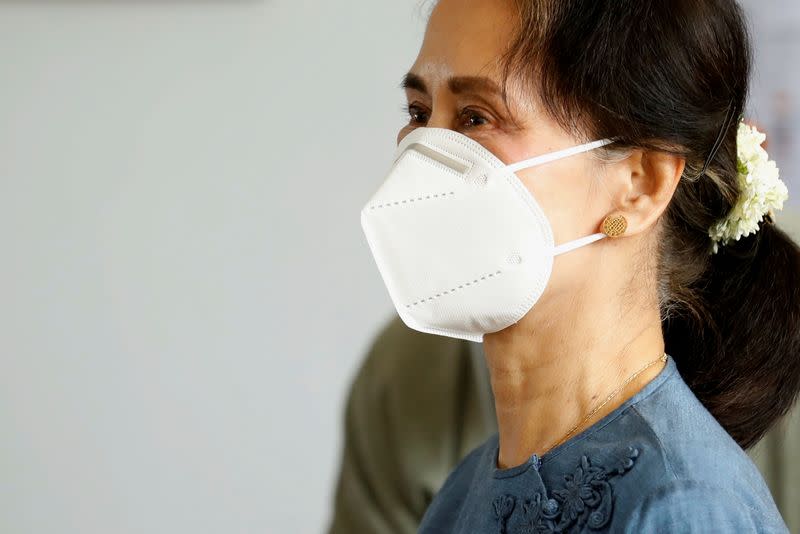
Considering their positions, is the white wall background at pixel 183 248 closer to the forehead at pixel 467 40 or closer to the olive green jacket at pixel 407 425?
the olive green jacket at pixel 407 425

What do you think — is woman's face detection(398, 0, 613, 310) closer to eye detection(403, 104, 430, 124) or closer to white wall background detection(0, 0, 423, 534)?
eye detection(403, 104, 430, 124)

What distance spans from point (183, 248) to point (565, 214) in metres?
1.48

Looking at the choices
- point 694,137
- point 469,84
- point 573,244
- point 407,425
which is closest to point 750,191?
point 694,137

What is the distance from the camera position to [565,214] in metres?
1.13

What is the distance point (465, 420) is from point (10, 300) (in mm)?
1197

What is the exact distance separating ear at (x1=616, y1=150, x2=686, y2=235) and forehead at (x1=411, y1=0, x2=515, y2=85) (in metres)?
0.19

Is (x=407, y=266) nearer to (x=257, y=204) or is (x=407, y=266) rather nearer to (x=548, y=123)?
(x=548, y=123)

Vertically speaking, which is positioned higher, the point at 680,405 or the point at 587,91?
the point at 587,91

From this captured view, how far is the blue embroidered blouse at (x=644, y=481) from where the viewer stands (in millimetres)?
979

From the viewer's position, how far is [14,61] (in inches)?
94.7

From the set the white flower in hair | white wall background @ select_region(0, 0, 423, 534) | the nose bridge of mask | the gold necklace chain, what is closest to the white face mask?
the nose bridge of mask

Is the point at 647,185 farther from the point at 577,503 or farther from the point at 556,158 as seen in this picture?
the point at 577,503

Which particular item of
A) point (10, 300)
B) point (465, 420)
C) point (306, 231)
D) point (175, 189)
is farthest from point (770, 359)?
point (10, 300)

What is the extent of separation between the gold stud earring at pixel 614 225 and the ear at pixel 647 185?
12 mm
